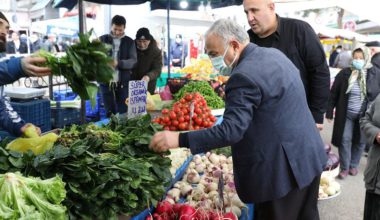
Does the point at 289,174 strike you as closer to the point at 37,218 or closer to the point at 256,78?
the point at 256,78

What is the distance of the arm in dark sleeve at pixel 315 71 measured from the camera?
336 centimetres

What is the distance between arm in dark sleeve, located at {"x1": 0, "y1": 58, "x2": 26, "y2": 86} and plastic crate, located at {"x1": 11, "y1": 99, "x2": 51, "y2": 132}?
3.57m

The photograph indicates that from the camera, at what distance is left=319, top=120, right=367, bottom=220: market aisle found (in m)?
4.70

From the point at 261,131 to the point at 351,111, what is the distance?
181 inches

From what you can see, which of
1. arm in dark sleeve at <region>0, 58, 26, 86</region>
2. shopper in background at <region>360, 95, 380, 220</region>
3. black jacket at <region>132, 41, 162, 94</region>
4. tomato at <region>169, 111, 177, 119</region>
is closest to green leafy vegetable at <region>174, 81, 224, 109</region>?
tomato at <region>169, 111, 177, 119</region>

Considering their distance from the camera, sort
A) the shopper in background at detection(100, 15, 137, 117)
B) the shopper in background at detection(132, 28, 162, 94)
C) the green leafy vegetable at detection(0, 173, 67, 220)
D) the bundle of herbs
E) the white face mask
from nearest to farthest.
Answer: the green leafy vegetable at detection(0, 173, 67, 220) → the bundle of herbs → the white face mask → the shopper in background at detection(100, 15, 137, 117) → the shopper in background at detection(132, 28, 162, 94)

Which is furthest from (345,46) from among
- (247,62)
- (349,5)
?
(247,62)

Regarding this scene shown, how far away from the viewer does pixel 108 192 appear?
1.79 m

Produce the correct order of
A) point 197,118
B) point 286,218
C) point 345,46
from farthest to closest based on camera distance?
point 345,46 → point 197,118 → point 286,218

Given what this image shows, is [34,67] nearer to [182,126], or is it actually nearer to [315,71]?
[182,126]

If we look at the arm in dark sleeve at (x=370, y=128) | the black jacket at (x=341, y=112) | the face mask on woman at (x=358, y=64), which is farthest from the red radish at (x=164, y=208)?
the face mask on woman at (x=358, y=64)

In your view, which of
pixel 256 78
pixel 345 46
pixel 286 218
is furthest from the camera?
pixel 345 46

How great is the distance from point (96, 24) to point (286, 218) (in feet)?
36.6

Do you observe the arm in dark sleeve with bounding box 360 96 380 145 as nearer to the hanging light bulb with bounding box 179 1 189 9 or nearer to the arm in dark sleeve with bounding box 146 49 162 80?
the arm in dark sleeve with bounding box 146 49 162 80
